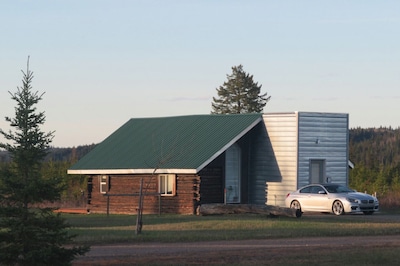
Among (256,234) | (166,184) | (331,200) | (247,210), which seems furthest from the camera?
(166,184)

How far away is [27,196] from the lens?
63.6ft

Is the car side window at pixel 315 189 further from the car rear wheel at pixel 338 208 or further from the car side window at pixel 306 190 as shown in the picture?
the car rear wheel at pixel 338 208

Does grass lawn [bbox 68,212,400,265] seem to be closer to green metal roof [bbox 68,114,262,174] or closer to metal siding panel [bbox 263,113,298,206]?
metal siding panel [bbox 263,113,298,206]

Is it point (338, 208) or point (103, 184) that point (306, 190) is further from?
point (103, 184)

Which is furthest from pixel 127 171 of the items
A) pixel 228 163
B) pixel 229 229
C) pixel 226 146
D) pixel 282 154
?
pixel 229 229

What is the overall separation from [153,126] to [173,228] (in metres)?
21.7

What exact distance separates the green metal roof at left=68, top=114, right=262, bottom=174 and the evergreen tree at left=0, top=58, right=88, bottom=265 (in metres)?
28.5

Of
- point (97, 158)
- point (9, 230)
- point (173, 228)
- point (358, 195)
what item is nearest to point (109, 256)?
point (9, 230)

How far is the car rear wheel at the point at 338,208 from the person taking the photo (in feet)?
147

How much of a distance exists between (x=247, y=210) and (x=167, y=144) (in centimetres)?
1095

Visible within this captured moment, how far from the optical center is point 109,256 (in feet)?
81.1

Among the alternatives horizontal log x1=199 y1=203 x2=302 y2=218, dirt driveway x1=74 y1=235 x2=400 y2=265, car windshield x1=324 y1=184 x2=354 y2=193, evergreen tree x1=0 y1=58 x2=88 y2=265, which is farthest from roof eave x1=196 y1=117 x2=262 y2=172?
evergreen tree x1=0 y1=58 x2=88 y2=265

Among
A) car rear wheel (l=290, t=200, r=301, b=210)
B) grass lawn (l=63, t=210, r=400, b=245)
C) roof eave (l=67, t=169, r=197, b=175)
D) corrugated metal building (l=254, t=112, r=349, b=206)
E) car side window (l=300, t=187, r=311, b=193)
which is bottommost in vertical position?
grass lawn (l=63, t=210, r=400, b=245)

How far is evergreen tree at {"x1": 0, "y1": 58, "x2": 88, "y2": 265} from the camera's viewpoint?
1938cm
